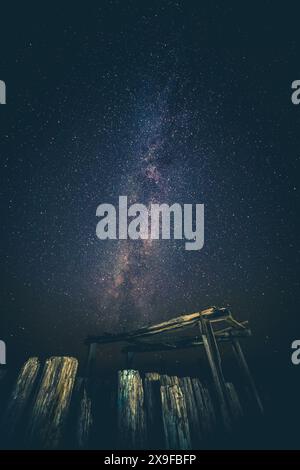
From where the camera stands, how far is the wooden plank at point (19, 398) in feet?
16.2

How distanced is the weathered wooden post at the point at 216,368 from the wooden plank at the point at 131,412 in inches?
59.3

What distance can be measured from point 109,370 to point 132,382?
6.00 metres

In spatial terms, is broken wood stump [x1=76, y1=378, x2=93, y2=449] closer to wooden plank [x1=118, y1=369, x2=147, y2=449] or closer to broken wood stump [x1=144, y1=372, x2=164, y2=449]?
wooden plank [x1=118, y1=369, x2=147, y2=449]

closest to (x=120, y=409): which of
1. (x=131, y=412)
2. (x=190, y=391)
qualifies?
(x=131, y=412)

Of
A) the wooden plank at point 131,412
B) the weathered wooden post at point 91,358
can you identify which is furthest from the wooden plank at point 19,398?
the weathered wooden post at point 91,358

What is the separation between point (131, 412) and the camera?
17.8 ft

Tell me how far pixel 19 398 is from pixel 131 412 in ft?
6.28

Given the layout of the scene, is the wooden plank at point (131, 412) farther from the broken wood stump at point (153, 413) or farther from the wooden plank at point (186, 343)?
the wooden plank at point (186, 343)

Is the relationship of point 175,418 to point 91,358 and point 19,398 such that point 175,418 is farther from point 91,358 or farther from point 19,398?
point 91,358

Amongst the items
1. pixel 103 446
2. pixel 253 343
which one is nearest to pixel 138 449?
pixel 103 446

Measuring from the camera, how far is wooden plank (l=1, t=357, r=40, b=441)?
4.95m

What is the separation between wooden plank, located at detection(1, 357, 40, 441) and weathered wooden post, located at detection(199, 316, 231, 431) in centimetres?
337
